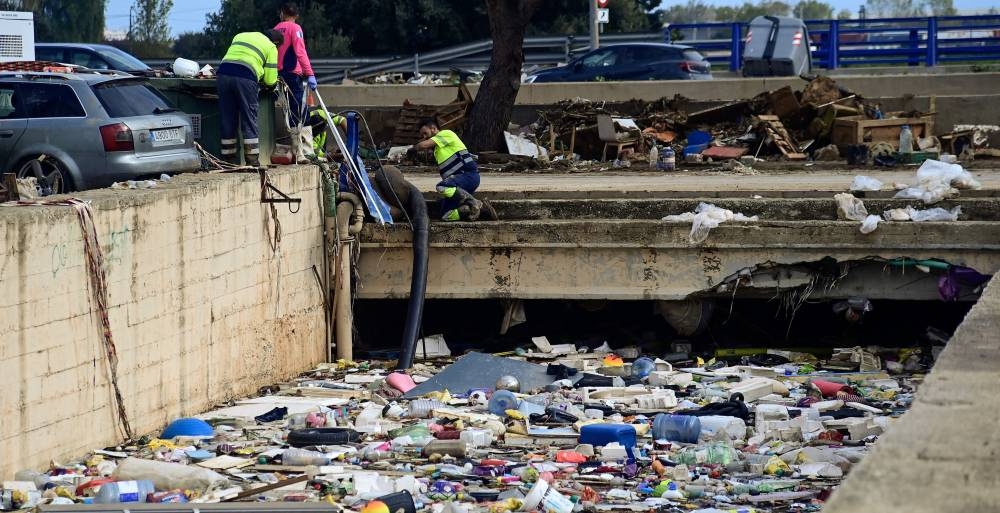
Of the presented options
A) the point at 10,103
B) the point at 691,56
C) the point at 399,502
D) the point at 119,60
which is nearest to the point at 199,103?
the point at 10,103

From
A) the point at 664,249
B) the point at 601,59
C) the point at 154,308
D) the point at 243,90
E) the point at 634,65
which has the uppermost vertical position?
the point at 601,59

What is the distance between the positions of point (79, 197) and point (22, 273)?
133 cm

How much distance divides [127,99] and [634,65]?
16610 millimetres

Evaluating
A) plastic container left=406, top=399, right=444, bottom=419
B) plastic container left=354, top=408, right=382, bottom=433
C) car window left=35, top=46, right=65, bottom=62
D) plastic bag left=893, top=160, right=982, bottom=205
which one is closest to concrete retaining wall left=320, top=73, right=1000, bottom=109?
car window left=35, top=46, right=65, bottom=62

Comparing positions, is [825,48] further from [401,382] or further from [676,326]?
[401,382]

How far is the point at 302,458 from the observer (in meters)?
9.69

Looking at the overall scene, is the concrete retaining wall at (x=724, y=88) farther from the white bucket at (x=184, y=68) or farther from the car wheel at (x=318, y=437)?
the car wheel at (x=318, y=437)

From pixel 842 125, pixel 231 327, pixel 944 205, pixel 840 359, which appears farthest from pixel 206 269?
pixel 842 125

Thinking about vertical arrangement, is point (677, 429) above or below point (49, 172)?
below

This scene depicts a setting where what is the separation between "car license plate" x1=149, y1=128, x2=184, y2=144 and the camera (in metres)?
13.1

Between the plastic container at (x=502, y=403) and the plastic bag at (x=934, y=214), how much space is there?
188 inches

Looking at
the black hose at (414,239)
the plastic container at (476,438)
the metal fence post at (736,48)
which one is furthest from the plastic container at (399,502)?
the metal fence post at (736,48)

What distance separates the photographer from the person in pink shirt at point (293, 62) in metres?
14.6

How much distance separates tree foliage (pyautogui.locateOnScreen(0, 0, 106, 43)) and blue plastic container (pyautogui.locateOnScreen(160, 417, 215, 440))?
117ft
